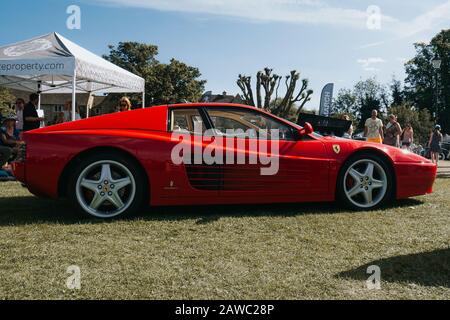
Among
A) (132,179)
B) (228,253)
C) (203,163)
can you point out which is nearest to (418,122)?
(203,163)

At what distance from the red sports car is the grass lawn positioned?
0.22 meters

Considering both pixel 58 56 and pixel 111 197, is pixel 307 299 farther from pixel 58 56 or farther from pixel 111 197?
pixel 58 56

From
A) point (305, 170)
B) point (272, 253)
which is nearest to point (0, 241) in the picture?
point (272, 253)

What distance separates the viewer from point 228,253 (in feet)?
8.98

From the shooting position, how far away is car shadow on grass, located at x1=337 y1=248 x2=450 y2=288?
7.48 ft

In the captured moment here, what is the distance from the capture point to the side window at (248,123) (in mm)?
4105

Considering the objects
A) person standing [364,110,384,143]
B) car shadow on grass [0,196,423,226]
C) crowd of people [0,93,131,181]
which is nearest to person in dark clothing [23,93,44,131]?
crowd of people [0,93,131,181]

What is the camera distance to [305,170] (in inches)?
159

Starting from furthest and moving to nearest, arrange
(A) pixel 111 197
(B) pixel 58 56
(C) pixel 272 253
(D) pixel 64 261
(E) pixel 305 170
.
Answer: (B) pixel 58 56, (E) pixel 305 170, (A) pixel 111 197, (C) pixel 272 253, (D) pixel 64 261

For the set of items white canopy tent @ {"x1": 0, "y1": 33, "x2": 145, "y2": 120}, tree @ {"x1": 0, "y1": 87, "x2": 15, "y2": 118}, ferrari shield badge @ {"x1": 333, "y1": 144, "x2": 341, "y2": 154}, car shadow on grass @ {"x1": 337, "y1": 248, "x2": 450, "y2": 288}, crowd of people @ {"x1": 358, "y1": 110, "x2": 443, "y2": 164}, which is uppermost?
tree @ {"x1": 0, "y1": 87, "x2": 15, "y2": 118}

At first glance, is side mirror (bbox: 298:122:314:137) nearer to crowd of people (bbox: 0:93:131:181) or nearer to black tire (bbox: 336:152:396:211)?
black tire (bbox: 336:152:396:211)

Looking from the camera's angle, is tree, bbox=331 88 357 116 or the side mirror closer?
the side mirror

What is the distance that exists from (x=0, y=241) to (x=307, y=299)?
2.33 m

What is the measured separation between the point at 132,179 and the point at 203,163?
2.28ft
